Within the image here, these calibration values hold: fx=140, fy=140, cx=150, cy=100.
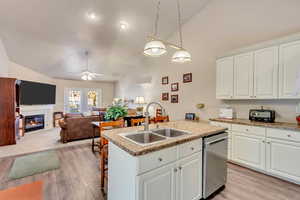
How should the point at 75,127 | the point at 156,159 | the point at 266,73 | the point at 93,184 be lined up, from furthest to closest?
the point at 75,127 < the point at 266,73 < the point at 93,184 < the point at 156,159

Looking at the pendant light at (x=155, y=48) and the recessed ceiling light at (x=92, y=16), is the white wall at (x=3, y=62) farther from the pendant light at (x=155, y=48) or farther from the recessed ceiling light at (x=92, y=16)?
the pendant light at (x=155, y=48)

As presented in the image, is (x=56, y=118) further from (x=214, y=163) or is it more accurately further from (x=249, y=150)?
(x=249, y=150)

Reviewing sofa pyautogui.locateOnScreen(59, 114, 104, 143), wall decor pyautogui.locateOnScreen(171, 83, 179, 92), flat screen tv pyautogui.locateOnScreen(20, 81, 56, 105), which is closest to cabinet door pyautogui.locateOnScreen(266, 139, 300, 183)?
wall decor pyautogui.locateOnScreen(171, 83, 179, 92)

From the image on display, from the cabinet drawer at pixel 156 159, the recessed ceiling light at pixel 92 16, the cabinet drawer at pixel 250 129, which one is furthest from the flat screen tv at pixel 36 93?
the cabinet drawer at pixel 250 129

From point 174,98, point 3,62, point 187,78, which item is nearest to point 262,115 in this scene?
point 187,78

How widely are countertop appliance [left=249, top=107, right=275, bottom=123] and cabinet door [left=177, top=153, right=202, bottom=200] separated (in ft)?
6.32

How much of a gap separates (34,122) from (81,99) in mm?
2958

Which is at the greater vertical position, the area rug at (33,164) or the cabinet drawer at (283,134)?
the cabinet drawer at (283,134)

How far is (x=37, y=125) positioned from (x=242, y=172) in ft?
23.7

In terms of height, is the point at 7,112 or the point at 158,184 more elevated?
the point at 7,112

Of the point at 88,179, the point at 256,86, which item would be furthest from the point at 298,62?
the point at 88,179

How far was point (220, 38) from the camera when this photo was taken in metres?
3.71

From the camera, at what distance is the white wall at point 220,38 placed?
9.07 ft

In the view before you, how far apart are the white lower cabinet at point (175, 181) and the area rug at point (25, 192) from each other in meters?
1.70
